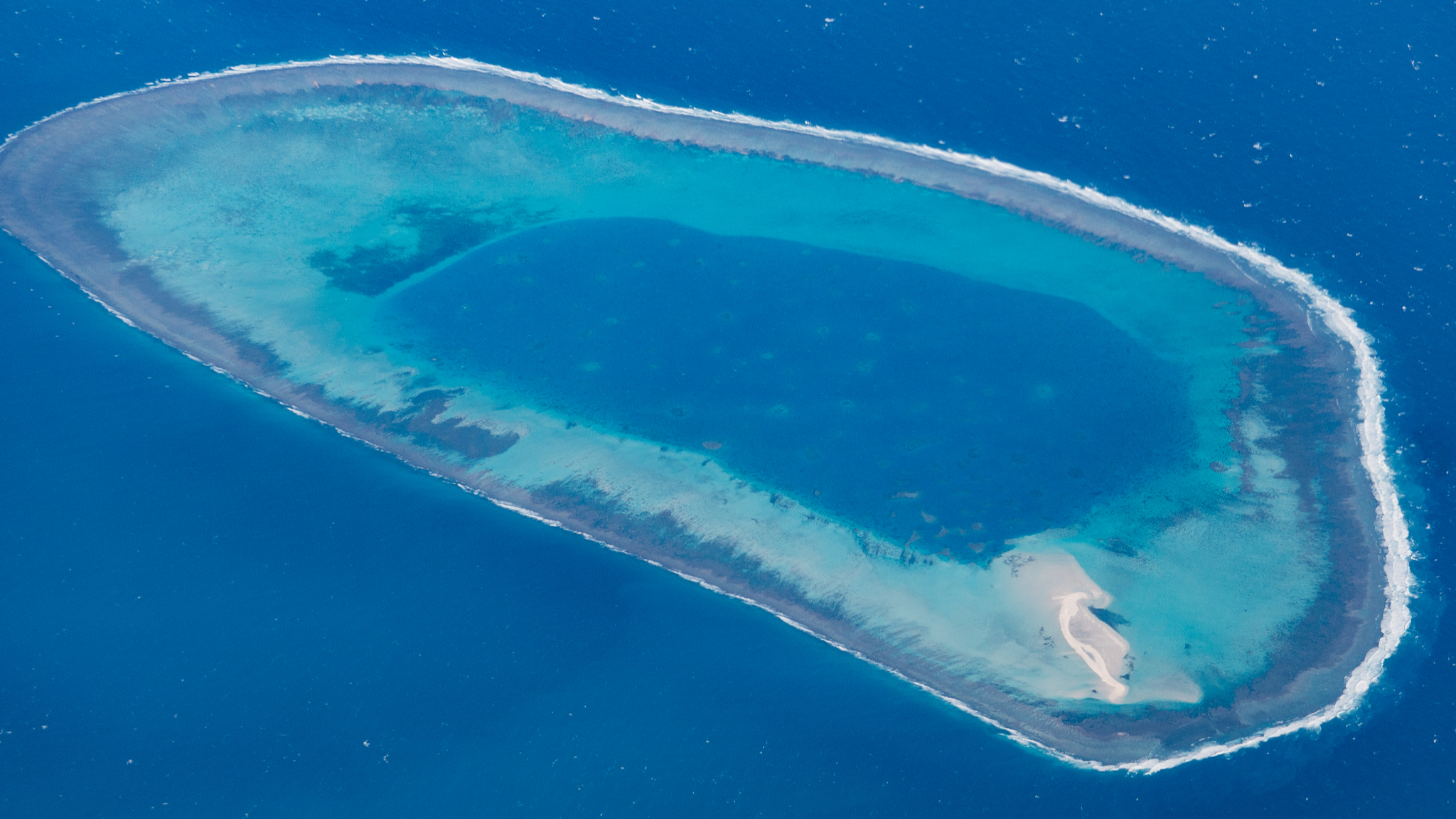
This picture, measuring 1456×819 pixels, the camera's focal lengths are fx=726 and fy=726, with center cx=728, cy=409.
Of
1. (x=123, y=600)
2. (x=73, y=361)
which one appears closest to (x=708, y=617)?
(x=123, y=600)

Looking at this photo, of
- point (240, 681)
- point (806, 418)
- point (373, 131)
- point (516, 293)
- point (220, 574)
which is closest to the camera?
point (240, 681)

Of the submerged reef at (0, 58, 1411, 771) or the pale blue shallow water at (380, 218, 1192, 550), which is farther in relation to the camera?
the pale blue shallow water at (380, 218, 1192, 550)

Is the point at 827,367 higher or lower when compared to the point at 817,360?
lower

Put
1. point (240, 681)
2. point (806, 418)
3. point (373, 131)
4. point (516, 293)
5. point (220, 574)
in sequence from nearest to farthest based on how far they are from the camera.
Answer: point (240, 681), point (220, 574), point (806, 418), point (516, 293), point (373, 131)

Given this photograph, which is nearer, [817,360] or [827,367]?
[827,367]

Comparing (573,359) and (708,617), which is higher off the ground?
(573,359)

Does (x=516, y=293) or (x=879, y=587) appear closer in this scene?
(x=879, y=587)

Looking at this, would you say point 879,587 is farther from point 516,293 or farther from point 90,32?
point 90,32

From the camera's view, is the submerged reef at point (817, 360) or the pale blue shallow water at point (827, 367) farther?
the pale blue shallow water at point (827, 367)
